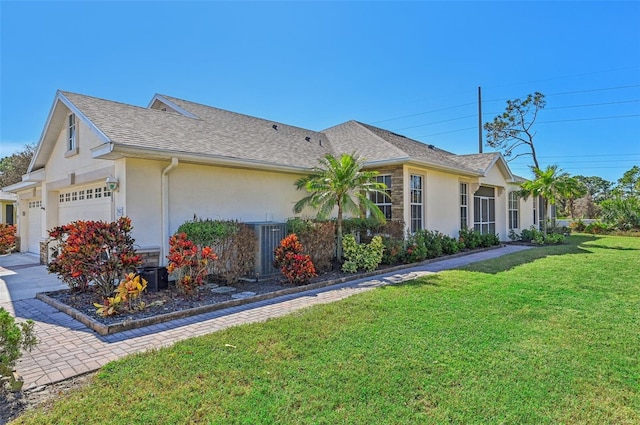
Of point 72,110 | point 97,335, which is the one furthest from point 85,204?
point 97,335

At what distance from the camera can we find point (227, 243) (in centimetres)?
882

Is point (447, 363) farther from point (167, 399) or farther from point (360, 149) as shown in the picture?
point (360, 149)

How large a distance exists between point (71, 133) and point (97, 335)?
9288mm

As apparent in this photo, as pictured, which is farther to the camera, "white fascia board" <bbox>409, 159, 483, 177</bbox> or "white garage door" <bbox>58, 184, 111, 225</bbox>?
"white fascia board" <bbox>409, 159, 483, 177</bbox>

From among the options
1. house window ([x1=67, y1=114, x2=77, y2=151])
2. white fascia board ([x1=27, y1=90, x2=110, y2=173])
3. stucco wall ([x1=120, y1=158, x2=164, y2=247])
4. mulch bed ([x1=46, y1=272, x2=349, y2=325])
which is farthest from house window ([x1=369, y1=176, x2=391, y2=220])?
house window ([x1=67, y1=114, x2=77, y2=151])

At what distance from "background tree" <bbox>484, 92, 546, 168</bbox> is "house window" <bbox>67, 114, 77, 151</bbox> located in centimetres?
3645

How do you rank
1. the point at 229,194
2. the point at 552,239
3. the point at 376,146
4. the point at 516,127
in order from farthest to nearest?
the point at 516,127 < the point at 552,239 < the point at 376,146 < the point at 229,194

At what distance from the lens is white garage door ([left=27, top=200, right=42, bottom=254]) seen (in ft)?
51.3

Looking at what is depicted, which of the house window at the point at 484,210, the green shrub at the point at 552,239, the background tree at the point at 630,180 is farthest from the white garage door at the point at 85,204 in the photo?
the background tree at the point at 630,180

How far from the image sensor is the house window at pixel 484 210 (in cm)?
1862

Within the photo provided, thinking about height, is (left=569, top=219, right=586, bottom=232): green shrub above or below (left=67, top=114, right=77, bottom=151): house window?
below

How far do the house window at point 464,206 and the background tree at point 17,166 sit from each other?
30656 millimetres

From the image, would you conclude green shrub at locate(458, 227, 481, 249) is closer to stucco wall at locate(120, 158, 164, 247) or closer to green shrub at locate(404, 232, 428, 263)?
green shrub at locate(404, 232, 428, 263)

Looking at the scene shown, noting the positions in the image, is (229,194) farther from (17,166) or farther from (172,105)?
(17,166)
